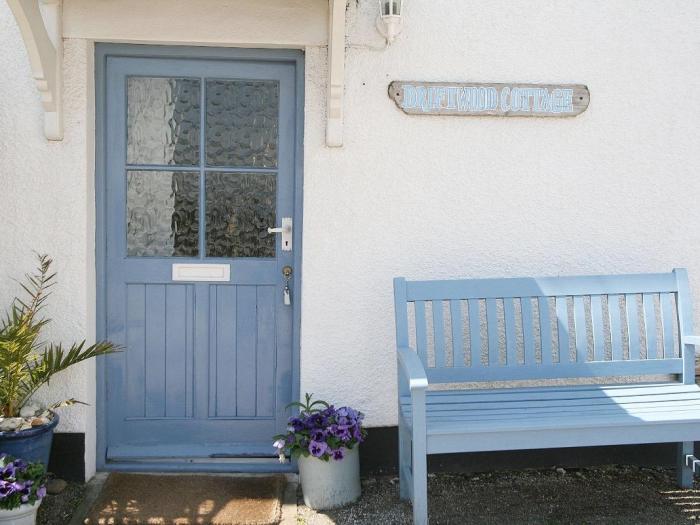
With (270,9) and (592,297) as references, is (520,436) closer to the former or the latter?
(592,297)

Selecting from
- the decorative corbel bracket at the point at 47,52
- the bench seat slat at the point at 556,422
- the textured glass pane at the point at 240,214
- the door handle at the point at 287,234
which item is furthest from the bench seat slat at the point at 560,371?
the decorative corbel bracket at the point at 47,52

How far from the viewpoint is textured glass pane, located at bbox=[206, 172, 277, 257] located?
3.78 m

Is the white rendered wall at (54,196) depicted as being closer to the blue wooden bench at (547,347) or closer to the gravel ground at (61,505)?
the gravel ground at (61,505)

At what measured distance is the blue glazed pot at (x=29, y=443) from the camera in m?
3.19

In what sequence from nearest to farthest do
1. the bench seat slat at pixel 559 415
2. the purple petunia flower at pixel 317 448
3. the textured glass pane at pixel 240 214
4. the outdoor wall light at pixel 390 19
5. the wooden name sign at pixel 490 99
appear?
the bench seat slat at pixel 559 415 < the purple petunia flower at pixel 317 448 < the outdoor wall light at pixel 390 19 < the wooden name sign at pixel 490 99 < the textured glass pane at pixel 240 214

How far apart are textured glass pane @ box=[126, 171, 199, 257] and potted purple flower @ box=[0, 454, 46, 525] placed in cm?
119

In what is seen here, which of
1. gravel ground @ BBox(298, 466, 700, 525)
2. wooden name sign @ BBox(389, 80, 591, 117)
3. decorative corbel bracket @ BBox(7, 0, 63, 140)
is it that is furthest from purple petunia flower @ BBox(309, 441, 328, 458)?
decorative corbel bracket @ BBox(7, 0, 63, 140)

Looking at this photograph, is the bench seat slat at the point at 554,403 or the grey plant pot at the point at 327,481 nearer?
the bench seat slat at the point at 554,403

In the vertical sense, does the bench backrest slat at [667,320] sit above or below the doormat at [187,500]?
above

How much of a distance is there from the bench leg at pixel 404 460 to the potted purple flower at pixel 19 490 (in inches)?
63.5

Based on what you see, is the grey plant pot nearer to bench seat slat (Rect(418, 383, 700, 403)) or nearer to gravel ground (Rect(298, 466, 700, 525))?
gravel ground (Rect(298, 466, 700, 525))

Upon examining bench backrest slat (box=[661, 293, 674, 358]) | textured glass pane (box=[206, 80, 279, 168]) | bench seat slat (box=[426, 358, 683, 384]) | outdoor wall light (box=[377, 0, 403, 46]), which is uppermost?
outdoor wall light (box=[377, 0, 403, 46])

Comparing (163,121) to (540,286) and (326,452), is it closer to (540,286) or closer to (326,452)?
(326,452)

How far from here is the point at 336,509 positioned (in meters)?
3.42
